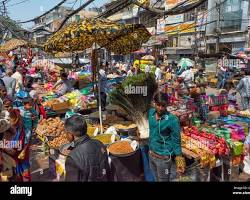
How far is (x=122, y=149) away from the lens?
439cm

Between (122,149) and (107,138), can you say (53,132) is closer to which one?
(107,138)

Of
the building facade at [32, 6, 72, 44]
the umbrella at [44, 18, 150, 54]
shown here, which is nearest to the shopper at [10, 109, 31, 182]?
the umbrella at [44, 18, 150, 54]

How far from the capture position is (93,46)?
6047 mm

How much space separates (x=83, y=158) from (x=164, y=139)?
53.7 inches

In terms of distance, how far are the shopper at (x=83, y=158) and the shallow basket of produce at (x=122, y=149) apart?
4.33 feet

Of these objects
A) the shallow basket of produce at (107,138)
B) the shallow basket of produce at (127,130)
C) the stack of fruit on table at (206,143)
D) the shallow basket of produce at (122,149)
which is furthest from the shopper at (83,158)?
the shallow basket of produce at (127,130)

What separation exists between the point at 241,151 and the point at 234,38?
78.5ft

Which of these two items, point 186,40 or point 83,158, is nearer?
point 83,158

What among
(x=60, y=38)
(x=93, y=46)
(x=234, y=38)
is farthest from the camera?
(x=234, y=38)

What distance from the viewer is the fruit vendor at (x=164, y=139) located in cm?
352

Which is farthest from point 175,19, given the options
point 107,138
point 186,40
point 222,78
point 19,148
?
point 19,148

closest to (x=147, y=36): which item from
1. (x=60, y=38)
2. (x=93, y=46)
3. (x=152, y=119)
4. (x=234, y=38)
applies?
(x=93, y=46)

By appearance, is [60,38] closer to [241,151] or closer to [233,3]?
[241,151]

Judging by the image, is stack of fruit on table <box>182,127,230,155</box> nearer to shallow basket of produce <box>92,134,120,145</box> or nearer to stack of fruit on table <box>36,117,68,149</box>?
shallow basket of produce <box>92,134,120,145</box>
